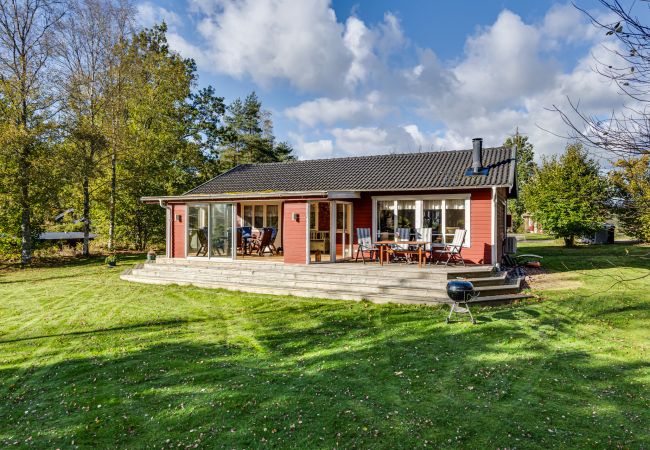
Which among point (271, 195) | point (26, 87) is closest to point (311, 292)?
point (271, 195)

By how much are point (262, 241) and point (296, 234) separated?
244cm

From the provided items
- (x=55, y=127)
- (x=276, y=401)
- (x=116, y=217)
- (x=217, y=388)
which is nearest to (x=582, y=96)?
(x=276, y=401)

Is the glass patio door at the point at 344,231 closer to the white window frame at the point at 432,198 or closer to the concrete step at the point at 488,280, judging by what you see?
the white window frame at the point at 432,198

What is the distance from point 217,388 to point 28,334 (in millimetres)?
4926

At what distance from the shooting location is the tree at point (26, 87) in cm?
1544

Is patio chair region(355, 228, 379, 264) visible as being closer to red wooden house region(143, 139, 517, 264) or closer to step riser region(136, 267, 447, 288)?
red wooden house region(143, 139, 517, 264)

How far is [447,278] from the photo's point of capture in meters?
9.23

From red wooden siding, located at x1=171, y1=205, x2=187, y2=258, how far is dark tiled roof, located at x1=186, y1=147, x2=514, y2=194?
90.9 inches

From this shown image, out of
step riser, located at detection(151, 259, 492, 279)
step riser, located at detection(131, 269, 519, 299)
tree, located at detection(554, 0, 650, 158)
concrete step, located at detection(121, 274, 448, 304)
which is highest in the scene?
tree, located at detection(554, 0, 650, 158)

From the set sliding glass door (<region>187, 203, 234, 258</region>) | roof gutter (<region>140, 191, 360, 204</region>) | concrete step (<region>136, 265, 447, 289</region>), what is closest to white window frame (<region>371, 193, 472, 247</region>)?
roof gutter (<region>140, 191, 360, 204</region>)

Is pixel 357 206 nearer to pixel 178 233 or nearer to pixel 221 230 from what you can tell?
pixel 221 230

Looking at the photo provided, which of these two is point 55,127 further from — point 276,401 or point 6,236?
point 276,401

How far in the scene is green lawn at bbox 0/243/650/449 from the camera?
3607 mm

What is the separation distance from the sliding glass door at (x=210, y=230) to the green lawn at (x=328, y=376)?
4.49 metres
